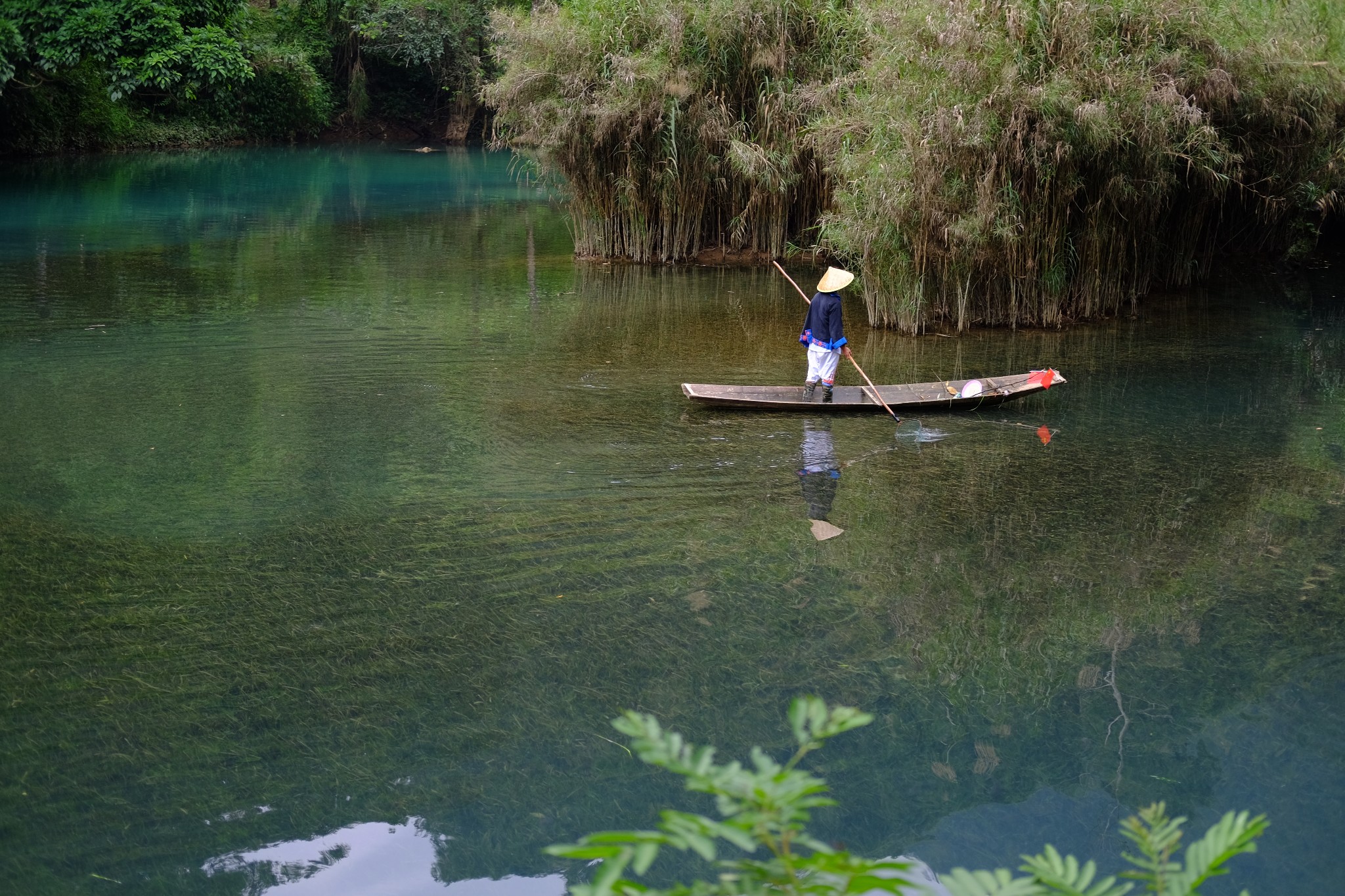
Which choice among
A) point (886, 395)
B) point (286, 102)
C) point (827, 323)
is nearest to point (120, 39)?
point (286, 102)

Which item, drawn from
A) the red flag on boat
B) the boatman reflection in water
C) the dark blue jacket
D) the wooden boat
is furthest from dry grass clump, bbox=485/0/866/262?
the boatman reflection in water

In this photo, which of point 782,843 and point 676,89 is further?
point 676,89

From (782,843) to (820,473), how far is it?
6564mm

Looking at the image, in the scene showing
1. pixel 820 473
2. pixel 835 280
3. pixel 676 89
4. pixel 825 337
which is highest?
pixel 676 89

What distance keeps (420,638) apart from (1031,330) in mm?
9070

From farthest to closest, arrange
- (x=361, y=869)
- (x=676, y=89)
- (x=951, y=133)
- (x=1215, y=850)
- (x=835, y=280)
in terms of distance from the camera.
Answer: (x=676, y=89) → (x=951, y=133) → (x=835, y=280) → (x=361, y=869) → (x=1215, y=850)

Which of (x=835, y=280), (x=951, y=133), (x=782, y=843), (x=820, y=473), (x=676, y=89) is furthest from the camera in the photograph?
(x=676, y=89)

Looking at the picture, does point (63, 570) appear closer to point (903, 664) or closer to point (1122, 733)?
point (903, 664)

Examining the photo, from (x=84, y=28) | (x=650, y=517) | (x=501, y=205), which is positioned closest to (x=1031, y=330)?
(x=650, y=517)

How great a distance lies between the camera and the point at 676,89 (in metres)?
15.5

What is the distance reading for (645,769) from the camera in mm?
4754

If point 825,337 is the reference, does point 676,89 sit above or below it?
above

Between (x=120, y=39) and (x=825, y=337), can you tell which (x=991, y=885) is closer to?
(x=825, y=337)

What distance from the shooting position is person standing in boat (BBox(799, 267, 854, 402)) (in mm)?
9461
